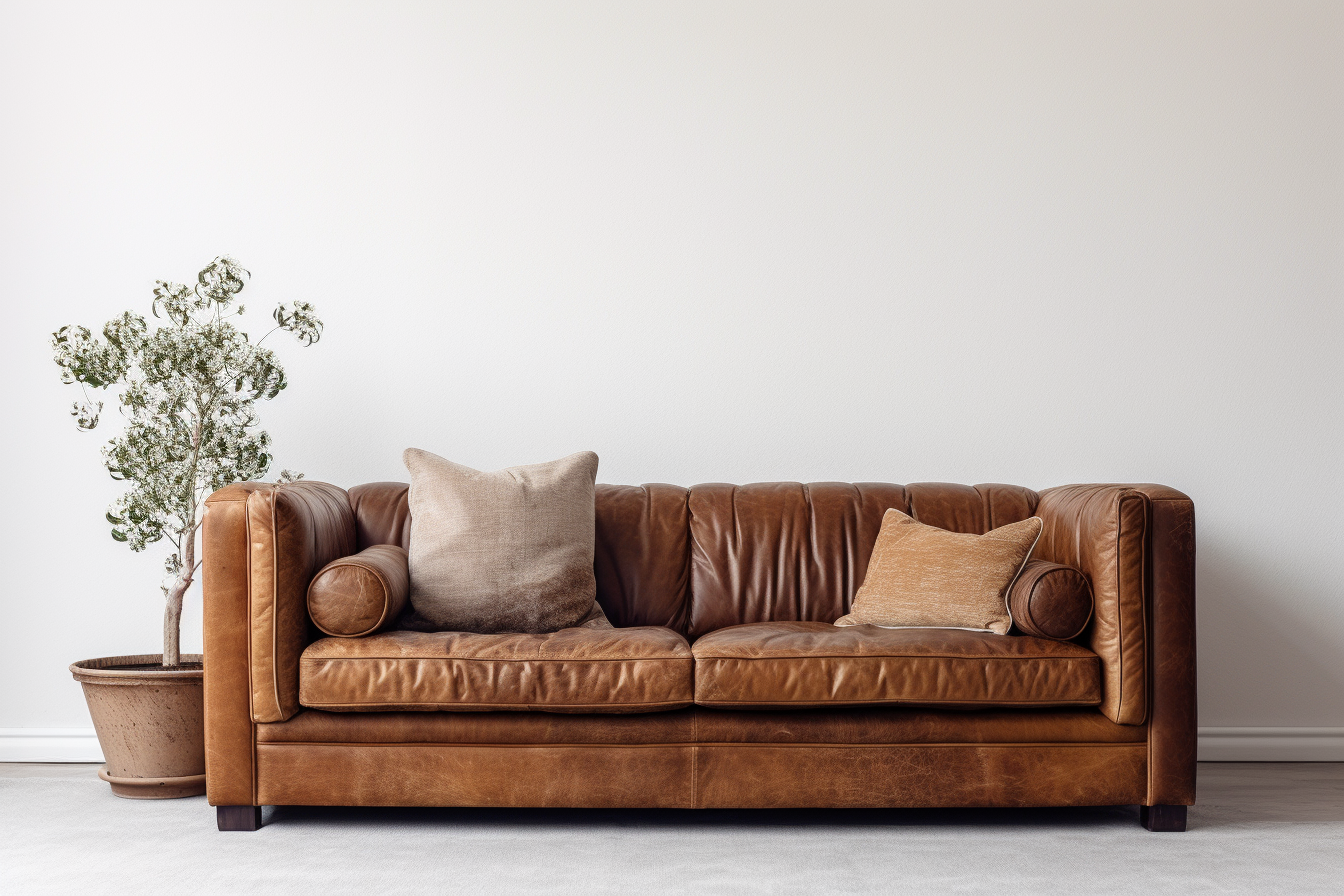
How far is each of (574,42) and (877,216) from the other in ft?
3.99

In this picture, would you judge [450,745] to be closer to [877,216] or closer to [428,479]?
[428,479]

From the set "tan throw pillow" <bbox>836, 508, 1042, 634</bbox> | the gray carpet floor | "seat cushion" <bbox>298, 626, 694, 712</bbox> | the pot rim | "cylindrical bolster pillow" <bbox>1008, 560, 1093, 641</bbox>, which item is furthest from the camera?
the pot rim

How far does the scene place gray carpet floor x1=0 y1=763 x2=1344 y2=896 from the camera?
2.11m

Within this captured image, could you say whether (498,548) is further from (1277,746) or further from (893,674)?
(1277,746)

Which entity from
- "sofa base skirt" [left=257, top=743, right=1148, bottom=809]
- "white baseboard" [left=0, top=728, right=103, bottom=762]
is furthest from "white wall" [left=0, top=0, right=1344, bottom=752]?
"sofa base skirt" [left=257, top=743, right=1148, bottom=809]

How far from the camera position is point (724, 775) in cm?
243

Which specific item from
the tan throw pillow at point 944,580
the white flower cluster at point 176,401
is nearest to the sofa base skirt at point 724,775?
the tan throw pillow at point 944,580

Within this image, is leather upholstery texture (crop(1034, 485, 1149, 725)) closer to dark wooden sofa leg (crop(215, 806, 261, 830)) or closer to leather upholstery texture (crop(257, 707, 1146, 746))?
leather upholstery texture (crop(257, 707, 1146, 746))

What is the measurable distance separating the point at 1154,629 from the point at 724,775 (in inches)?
42.8

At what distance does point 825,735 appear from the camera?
7.98 feet

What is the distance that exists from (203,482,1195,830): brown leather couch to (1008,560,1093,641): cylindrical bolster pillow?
0.06 metres

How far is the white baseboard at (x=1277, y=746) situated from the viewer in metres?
3.41

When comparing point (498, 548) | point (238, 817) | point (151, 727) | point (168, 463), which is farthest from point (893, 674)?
point (168, 463)

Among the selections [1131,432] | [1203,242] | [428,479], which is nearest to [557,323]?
[428,479]
